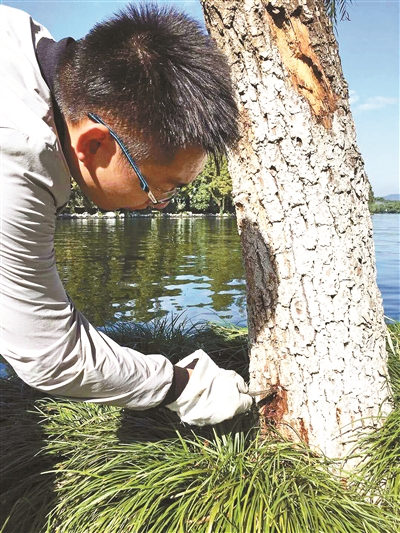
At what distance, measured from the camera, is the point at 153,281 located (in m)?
11.6

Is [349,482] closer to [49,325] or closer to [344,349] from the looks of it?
[344,349]

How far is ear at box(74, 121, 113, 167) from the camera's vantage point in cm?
159

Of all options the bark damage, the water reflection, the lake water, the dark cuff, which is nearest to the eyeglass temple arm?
the dark cuff

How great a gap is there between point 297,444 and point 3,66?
6.48 feet

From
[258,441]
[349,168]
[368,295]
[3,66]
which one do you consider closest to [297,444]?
[258,441]

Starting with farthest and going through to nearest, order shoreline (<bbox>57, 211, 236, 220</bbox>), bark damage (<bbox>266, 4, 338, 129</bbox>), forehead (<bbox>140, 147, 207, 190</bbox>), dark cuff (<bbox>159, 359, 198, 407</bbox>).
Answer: shoreline (<bbox>57, 211, 236, 220</bbox>) → bark damage (<bbox>266, 4, 338, 129</bbox>) → dark cuff (<bbox>159, 359, 198, 407</bbox>) → forehead (<bbox>140, 147, 207, 190</bbox>)

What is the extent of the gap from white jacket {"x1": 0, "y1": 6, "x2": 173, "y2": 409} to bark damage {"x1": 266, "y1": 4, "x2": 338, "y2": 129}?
108 centimetres

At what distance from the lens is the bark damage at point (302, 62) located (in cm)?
231

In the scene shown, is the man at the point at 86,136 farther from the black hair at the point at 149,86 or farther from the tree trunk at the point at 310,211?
the tree trunk at the point at 310,211

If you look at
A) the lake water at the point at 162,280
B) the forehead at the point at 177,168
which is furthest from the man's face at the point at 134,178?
the lake water at the point at 162,280

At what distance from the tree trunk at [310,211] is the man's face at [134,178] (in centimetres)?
72

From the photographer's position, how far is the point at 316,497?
2.09 m

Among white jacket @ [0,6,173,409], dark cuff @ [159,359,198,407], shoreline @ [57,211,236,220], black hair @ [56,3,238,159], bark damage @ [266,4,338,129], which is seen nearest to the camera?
white jacket @ [0,6,173,409]

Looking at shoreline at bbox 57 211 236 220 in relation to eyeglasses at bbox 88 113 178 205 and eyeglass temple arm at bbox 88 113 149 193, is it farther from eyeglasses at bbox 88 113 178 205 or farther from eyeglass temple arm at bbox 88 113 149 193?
eyeglass temple arm at bbox 88 113 149 193
